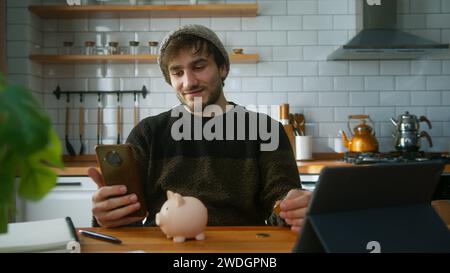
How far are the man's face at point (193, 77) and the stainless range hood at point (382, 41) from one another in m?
1.40

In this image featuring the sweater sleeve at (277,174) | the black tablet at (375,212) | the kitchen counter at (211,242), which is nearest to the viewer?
the black tablet at (375,212)

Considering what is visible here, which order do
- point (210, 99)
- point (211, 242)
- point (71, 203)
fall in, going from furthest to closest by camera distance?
point (71, 203)
point (210, 99)
point (211, 242)

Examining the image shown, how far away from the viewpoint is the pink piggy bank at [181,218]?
0.99 metres

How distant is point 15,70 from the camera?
298cm

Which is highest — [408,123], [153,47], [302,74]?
[153,47]

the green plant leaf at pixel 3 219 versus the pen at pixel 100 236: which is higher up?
the green plant leaf at pixel 3 219

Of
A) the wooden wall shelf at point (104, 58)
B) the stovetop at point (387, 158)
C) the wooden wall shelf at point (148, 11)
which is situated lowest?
the stovetop at point (387, 158)

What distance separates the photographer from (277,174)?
61.7 inches

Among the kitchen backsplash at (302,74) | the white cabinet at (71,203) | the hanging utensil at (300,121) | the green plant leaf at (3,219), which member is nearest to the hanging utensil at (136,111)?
the kitchen backsplash at (302,74)

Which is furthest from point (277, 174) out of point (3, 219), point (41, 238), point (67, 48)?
point (67, 48)

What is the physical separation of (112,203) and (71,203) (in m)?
1.58

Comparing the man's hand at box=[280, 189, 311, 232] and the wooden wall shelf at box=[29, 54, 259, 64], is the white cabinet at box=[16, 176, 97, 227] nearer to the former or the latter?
A: the wooden wall shelf at box=[29, 54, 259, 64]

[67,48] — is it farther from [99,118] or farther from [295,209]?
[295,209]

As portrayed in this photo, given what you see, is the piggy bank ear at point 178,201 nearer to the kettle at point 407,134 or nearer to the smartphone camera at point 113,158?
the smartphone camera at point 113,158
